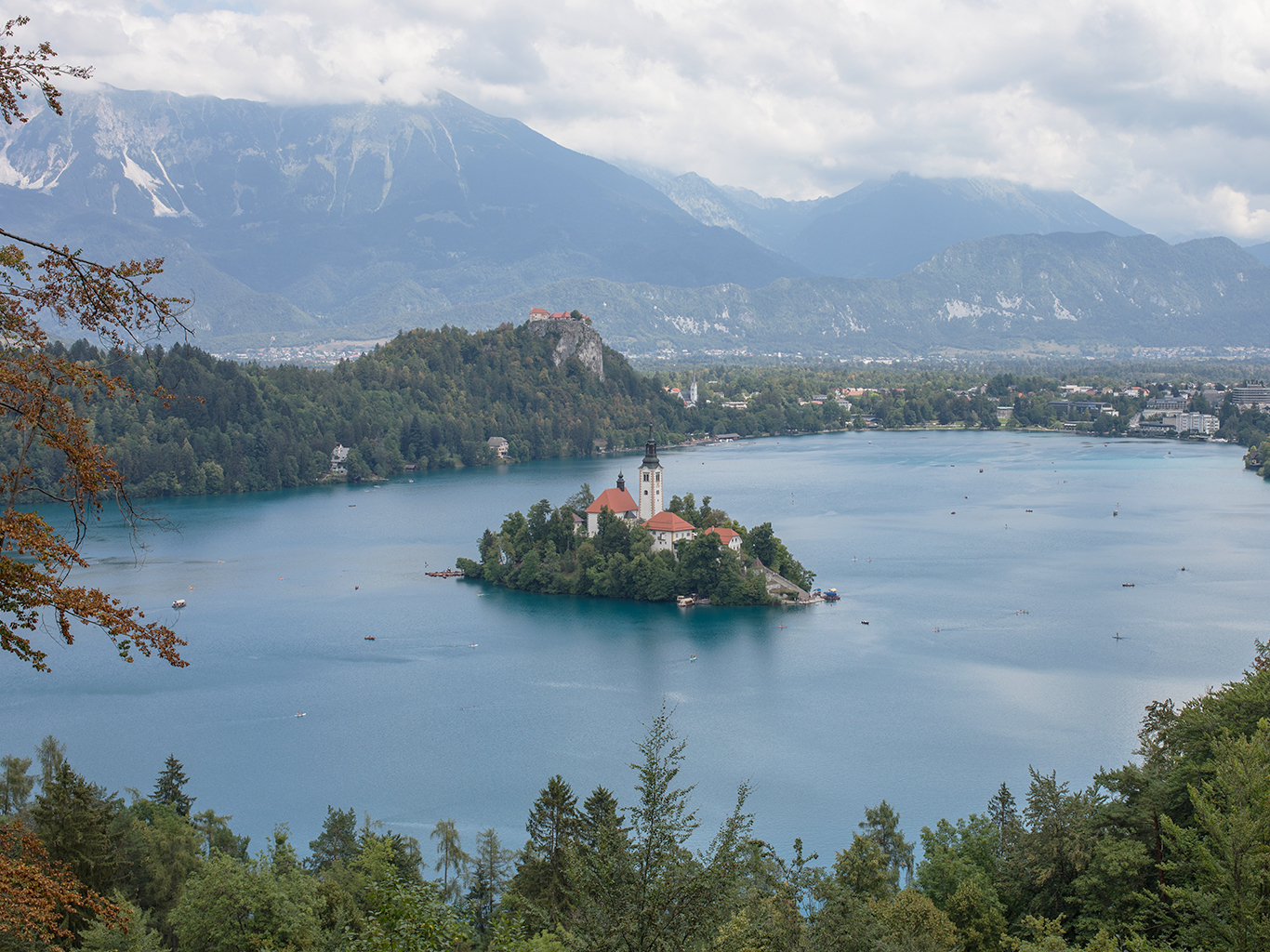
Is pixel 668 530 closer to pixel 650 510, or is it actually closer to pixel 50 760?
pixel 650 510

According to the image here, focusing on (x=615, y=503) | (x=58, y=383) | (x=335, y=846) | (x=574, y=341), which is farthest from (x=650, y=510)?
(x=574, y=341)

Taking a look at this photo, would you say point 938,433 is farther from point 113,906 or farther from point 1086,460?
point 113,906

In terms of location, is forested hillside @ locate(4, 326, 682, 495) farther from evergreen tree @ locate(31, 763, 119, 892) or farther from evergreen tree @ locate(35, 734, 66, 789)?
evergreen tree @ locate(31, 763, 119, 892)

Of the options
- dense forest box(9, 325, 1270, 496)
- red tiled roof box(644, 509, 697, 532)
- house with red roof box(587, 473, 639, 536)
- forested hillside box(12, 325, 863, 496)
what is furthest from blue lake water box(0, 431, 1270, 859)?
dense forest box(9, 325, 1270, 496)

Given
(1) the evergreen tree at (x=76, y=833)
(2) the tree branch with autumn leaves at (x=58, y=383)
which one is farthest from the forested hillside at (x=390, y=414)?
(2) the tree branch with autumn leaves at (x=58, y=383)

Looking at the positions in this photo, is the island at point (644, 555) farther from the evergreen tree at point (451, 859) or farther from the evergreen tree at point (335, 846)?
the evergreen tree at point (335, 846)
